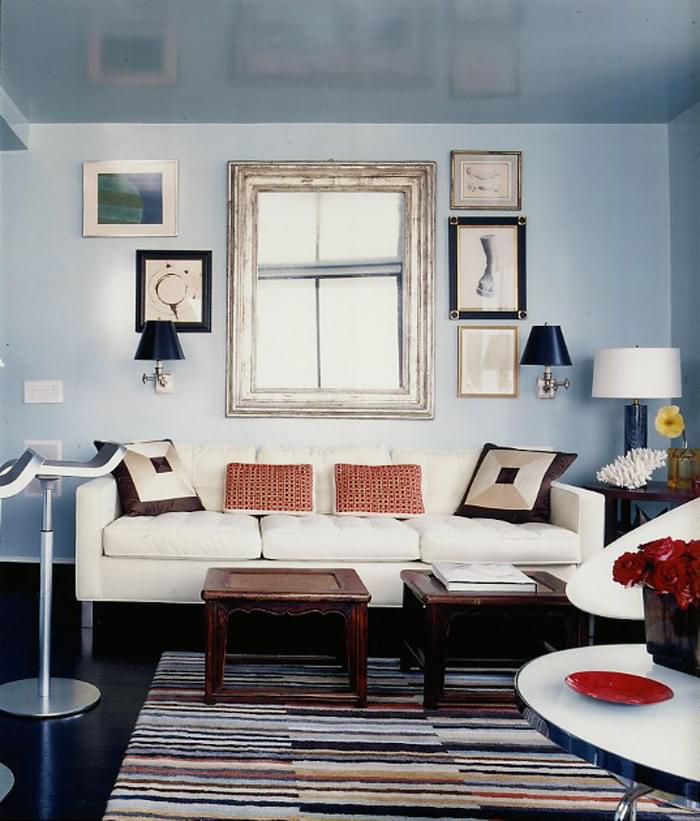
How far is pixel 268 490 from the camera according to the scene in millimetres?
4281

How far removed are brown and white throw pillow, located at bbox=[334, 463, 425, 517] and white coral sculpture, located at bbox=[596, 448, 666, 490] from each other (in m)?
1.03

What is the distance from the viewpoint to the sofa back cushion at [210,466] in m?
4.49

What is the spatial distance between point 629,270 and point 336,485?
223 cm

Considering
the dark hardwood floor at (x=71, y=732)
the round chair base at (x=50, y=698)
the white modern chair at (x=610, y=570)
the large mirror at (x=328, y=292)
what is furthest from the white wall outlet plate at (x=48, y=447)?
the white modern chair at (x=610, y=570)

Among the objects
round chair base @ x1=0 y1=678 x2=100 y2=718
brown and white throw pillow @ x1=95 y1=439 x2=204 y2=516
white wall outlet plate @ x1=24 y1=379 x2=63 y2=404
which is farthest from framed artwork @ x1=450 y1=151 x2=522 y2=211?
round chair base @ x1=0 y1=678 x2=100 y2=718

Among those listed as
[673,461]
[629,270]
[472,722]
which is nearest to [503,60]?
[629,270]

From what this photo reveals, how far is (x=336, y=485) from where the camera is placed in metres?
4.37

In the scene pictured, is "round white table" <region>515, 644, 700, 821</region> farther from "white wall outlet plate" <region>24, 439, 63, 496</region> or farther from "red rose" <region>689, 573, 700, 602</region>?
"white wall outlet plate" <region>24, 439, 63, 496</region>

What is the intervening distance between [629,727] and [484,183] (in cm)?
391

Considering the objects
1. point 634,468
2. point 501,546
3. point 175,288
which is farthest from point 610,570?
point 175,288

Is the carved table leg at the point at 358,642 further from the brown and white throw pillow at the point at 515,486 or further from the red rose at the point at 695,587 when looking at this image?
the brown and white throw pillow at the point at 515,486

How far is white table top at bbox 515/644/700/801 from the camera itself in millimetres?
1393

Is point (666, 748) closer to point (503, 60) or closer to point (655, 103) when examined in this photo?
point (503, 60)

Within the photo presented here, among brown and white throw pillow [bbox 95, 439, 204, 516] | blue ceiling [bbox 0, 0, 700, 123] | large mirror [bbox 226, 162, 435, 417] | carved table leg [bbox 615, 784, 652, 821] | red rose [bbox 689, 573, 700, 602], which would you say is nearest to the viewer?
carved table leg [bbox 615, 784, 652, 821]
